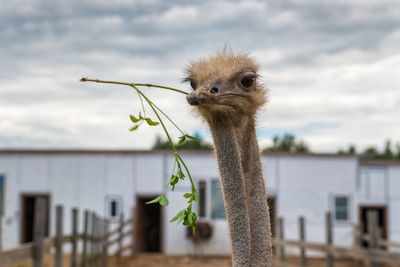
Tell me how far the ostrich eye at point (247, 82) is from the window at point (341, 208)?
17920mm

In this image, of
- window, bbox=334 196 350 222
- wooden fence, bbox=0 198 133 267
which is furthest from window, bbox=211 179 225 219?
window, bbox=334 196 350 222

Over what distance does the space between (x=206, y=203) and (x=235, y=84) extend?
17.7 meters

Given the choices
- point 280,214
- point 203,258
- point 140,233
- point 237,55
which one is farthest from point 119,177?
point 237,55

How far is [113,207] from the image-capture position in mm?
19000

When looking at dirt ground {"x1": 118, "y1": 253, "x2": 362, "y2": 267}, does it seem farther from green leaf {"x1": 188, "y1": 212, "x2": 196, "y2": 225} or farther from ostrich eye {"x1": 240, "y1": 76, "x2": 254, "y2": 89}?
ostrich eye {"x1": 240, "y1": 76, "x2": 254, "y2": 89}

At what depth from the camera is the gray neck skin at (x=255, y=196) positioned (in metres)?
2.02

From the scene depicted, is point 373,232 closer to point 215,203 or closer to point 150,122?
point 150,122

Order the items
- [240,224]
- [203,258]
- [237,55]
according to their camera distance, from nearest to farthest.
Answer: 1. [240,224]
2. [237,55]
3. [203,258]

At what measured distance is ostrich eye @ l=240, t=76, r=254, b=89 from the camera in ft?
6.70

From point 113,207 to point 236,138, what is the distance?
17.4 meters

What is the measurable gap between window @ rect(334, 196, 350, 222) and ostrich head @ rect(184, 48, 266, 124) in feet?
58.7

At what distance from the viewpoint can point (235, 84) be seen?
79.0 inches

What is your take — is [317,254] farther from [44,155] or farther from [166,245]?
[44,155]

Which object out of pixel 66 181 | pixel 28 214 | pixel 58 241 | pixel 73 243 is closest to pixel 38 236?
pixel 58 241
